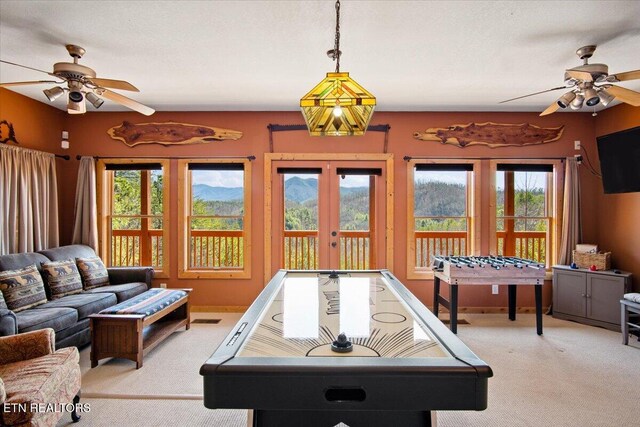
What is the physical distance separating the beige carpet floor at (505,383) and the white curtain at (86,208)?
189cm

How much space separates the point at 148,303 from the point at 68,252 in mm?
1614

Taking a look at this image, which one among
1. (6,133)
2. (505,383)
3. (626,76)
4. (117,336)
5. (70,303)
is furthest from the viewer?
(6,133)

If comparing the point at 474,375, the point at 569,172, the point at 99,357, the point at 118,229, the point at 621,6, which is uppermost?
the point at 621,6

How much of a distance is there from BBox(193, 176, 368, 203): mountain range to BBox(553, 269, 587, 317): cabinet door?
2942 millimetres

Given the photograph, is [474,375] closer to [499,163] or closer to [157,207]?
[499,163]

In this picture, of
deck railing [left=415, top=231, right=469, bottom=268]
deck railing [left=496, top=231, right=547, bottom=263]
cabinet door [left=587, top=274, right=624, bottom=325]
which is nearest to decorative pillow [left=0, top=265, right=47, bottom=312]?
deck railing [left=415, top=231, right=469, bottom=268]

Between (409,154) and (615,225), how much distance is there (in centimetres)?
293

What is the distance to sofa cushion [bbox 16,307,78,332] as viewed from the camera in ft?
9.51

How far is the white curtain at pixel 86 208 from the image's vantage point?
4.80m

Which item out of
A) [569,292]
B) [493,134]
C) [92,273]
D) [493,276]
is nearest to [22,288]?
[92,273]

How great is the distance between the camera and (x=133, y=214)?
518cm

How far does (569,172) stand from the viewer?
485cm

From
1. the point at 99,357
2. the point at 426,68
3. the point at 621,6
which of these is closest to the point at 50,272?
the point at 99,357

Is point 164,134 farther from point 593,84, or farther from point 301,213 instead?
point 593,84
